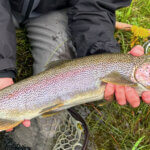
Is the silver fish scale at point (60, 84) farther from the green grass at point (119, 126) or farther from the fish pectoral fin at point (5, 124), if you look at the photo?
the green grass at point (119, 126)

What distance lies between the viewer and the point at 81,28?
92.8 inches

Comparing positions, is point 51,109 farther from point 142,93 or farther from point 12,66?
point 142,93

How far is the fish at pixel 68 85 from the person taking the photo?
6.15 feet

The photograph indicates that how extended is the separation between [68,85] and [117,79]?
18.9 inches

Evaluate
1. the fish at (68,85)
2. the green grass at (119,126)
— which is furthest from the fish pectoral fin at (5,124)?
the green grass at (119,126)

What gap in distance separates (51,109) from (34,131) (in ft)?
1.84

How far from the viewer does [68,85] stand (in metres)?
1.91

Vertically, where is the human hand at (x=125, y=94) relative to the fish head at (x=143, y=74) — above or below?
below

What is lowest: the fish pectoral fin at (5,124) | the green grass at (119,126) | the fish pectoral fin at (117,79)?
the green grass at (119,126)

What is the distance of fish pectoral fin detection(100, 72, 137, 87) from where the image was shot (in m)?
1.85

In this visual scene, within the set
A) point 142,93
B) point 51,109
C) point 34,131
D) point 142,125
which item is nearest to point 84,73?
point 51,109

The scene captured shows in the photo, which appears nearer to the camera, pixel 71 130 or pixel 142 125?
pixel 71 130

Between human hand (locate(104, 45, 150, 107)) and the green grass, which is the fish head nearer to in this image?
human hand (locate(104, 45, 150, 107))

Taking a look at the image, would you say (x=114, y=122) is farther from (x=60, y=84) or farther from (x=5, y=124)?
(x=5, y=124)
